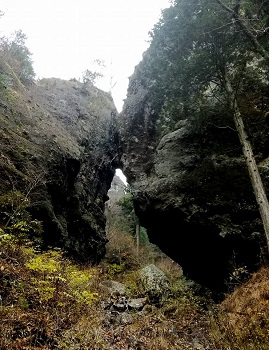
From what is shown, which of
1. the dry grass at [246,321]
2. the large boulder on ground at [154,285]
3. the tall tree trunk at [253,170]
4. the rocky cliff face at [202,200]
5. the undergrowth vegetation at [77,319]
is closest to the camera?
the dry grass at [246,321]

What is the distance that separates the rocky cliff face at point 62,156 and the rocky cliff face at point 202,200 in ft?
13.1

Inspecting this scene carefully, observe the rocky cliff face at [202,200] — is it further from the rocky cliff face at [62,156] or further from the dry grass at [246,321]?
the rocky cliff face at [62,156]

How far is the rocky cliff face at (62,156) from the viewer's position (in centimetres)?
1333

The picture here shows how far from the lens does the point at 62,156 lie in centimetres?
1631

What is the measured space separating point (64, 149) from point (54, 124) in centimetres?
380

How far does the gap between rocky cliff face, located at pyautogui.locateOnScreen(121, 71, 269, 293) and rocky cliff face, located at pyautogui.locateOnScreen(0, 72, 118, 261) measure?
4.00m

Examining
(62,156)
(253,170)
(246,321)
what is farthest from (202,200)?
(62,156)

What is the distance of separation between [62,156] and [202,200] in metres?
7.77

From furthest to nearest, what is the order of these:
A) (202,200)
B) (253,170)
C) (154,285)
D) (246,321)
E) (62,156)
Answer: (62,156)
(154,285)
(202,200)
(253,170)
(246,321)

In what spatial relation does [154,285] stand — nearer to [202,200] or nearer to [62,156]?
[202,200]

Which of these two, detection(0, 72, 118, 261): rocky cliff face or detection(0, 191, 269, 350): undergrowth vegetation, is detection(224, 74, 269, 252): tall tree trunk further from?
detection(0, 72, 118, 261): rocky cliff face

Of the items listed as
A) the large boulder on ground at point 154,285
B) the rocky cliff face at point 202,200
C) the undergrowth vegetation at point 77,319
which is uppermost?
the rocky cliff face at point 202,200

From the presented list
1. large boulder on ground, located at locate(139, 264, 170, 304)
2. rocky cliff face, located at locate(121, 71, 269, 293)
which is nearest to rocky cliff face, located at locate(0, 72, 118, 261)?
rocky cliff face, located at locate(121, 71, 269, 293)

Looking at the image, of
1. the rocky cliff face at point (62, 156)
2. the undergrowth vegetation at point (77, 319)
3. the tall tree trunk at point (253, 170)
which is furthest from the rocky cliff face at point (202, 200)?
the rocky cliff face at point (62, 156)
